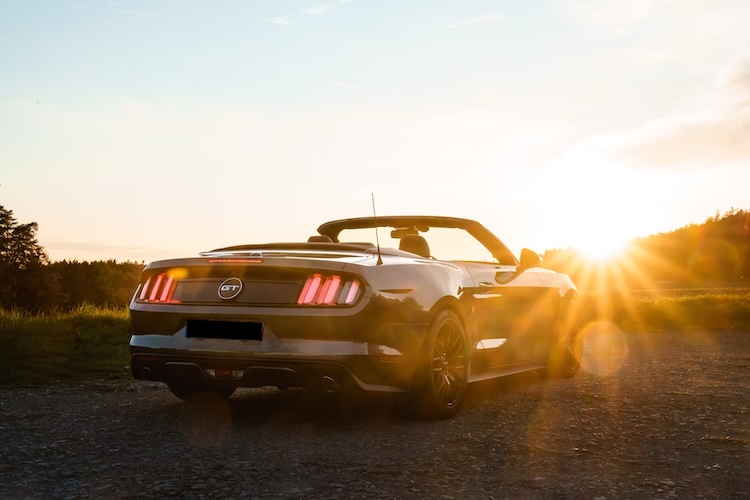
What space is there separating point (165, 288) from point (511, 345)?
296cm

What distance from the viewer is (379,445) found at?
507 centimetres

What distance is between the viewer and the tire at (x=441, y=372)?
18.9ft

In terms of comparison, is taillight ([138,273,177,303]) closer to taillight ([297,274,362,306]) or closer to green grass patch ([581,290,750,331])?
taillight ([297,274,362,306])

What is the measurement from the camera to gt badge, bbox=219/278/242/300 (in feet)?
18.2

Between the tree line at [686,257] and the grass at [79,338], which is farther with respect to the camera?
the tree line at [686,257]

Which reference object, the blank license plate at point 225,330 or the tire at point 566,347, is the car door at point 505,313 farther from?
the blank license plate at point 225,330

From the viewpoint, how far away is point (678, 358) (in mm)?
10727

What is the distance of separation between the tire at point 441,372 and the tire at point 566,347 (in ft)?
7.10

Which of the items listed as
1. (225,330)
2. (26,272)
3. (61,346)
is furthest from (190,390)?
(26,272)

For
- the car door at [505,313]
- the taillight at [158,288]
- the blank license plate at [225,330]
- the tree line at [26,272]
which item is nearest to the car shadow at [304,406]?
the car door at [505,313]

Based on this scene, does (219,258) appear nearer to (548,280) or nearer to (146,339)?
(146,339)

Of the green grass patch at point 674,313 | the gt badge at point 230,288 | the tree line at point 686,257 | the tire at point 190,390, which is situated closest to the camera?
the gt badge at point 230,288

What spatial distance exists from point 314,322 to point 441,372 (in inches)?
44.7

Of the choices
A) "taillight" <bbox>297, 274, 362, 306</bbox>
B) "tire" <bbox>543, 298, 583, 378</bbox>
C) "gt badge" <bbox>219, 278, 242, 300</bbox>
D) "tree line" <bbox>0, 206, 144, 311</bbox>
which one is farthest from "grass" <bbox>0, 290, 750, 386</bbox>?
"tree line" <bbox>0, 206, 144, 311</bbox>
